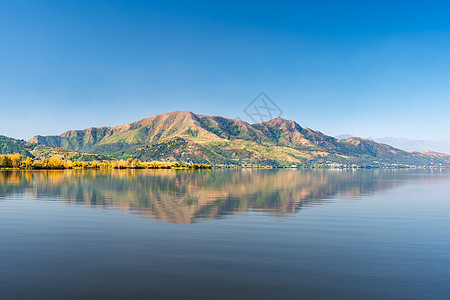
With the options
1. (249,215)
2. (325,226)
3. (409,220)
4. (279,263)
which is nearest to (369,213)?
(409,220)

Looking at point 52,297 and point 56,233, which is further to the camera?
point 56,233

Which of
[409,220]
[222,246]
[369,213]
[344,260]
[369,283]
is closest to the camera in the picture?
[369,283]

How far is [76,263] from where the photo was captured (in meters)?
24.3

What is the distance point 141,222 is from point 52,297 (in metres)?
24.9

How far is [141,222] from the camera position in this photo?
4291cm

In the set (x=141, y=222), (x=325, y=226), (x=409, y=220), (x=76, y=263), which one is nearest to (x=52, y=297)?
(x=76, y=263)

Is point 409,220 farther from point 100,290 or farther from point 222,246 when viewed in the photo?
point 100,290

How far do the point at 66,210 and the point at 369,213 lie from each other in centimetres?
5192

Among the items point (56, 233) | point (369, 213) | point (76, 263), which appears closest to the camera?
point (76, 263)

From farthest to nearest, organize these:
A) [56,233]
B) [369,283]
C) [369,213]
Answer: [369,213] → [56,233] → [369,283]

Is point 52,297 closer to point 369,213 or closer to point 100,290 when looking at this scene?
point 100,290

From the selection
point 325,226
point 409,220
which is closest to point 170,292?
point 325,226

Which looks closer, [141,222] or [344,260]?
[344,260]

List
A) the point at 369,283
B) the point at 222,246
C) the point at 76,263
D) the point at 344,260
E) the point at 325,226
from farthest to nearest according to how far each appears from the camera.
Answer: the point at 325,226, the point at 222,246, the point at 344,260, the point at 76,263, the point at 369,283
